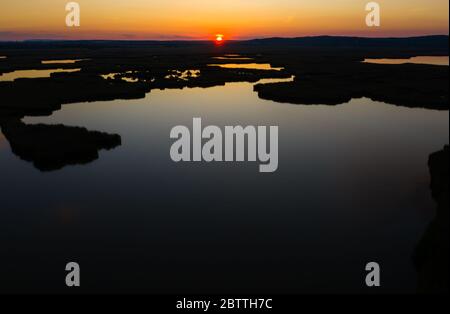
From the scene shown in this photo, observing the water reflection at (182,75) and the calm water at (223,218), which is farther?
the water reflection at (182,75)

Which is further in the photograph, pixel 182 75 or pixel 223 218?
pixel 182 75

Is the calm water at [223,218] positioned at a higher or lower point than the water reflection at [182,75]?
lower

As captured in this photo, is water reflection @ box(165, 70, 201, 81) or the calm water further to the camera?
water reflection @ box(165, 70, 201, 81)

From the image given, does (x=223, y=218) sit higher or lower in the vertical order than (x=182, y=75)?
lower

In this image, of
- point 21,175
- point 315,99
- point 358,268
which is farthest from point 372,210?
point 315,99

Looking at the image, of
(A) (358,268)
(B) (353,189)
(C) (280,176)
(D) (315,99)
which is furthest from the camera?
(D) (315,99)

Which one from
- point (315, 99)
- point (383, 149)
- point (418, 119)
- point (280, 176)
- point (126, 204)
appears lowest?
point (126, 204)

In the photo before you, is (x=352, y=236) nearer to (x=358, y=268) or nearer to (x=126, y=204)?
(x=358, y=268)

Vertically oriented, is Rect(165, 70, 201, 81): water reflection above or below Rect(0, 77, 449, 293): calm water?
above
